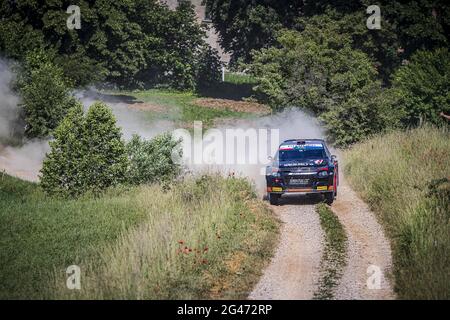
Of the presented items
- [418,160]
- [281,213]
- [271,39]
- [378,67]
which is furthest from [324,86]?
[271,39]

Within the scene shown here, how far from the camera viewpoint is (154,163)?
2366cm

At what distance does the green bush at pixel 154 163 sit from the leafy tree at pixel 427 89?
16871mm

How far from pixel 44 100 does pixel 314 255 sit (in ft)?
67.4

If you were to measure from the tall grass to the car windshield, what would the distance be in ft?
6.55

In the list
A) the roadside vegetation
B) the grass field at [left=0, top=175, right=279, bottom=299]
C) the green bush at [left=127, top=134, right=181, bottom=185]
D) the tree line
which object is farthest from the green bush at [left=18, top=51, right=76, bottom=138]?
the roadside vegetation

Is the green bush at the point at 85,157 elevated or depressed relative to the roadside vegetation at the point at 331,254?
elevated

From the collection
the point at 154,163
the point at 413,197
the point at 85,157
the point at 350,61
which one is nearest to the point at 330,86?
the point at 350,61

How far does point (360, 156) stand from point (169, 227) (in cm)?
1249

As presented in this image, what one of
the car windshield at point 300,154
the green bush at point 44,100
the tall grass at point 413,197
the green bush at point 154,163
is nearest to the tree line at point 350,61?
the tall grass at point 413,197

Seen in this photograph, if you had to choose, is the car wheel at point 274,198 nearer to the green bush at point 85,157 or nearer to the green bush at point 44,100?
the green bush at point 85,157

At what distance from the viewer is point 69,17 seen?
44.0m

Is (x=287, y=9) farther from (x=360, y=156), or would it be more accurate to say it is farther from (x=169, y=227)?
(x=169, y=227)

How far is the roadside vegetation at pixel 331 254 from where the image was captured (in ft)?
38.0

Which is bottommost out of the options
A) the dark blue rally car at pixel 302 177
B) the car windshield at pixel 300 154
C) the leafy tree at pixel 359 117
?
the dark blue rally car at pixel 302 177
